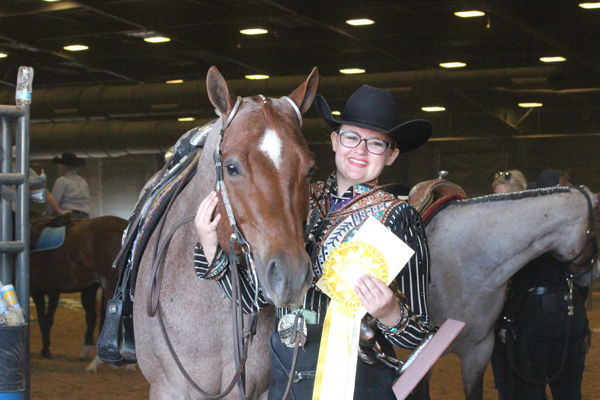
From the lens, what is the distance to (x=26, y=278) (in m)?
2.26

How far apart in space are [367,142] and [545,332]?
208 cm

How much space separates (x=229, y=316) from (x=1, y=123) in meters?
1.03

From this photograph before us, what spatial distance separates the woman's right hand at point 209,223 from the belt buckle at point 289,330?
25cm

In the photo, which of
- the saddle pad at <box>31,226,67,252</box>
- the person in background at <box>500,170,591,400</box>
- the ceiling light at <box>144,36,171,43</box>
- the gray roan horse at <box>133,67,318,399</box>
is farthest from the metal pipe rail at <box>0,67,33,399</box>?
the ceiling light at <box>144,36,171,43</box>

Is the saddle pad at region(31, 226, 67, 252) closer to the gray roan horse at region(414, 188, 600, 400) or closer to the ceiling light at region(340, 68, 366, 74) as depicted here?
the gray roan horse at region(414, 188, 600, 400)

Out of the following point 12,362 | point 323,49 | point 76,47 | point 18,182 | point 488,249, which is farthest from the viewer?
point 76,47

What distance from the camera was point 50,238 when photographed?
6035 millimetres

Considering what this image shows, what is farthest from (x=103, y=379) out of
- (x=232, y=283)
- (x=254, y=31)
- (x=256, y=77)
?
(x=256, y=77)

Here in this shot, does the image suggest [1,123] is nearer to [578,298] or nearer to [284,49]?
[578,298]

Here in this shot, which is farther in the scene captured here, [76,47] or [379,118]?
[76,47]

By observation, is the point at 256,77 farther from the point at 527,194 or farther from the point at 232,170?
the point at 232,170

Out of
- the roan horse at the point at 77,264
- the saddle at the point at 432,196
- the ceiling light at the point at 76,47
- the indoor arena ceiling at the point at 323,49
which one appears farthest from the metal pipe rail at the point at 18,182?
the ceiling light at the point at 76,47

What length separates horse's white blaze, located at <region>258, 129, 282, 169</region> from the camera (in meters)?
1.52

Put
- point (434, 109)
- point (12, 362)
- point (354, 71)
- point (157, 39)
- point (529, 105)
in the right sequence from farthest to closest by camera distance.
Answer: point (434, 109) < point (354, 71) < point (529, 105) < point (157, 39) < point (12, 362)
